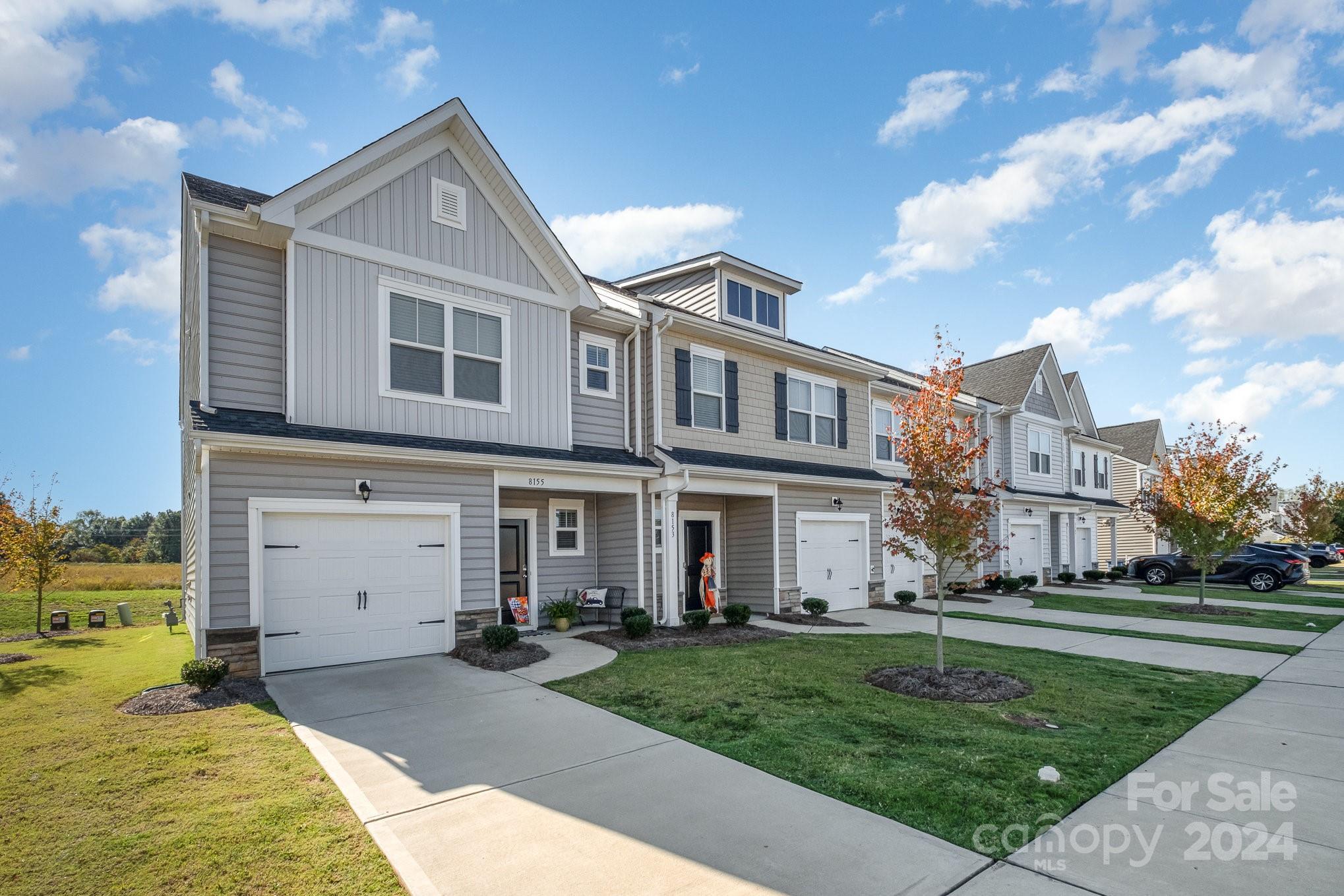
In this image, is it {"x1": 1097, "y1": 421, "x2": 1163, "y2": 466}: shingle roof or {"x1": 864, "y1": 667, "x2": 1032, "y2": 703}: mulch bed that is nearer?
{"x1": 864, "y1": 667, "x2": 1032, "y2": 703}: mulch bed

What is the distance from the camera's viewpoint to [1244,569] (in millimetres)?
24250

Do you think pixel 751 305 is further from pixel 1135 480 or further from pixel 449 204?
pixel 1135 480

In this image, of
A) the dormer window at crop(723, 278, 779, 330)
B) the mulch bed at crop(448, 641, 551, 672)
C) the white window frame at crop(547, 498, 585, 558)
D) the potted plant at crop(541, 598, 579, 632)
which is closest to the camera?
the mulch bed at crop(448, 641, 551, 672)

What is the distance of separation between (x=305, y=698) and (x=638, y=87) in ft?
43.1

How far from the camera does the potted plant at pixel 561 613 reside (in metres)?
12.6

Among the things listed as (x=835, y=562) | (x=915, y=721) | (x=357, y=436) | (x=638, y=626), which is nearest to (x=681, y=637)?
(x=638, y=626)

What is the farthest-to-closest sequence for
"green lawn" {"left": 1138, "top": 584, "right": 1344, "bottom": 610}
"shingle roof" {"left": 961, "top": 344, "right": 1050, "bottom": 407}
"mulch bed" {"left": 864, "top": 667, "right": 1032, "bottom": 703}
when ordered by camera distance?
"shingle roof" {"left": 961, "top": 344, "right": 1050, "bottom": 407} → "green lawn" {"left": 1138, "top": 584, "right": 1344, "bottom": 610} → "mulch bed" {"left": 864, "top": 667, "right": 1032, "bottom": 703}

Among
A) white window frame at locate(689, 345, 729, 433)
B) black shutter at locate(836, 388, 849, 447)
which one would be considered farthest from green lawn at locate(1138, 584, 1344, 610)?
white window frame at locate(689, 345, 729, 433)

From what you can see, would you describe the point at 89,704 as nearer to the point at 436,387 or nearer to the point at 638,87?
the point at 436,387

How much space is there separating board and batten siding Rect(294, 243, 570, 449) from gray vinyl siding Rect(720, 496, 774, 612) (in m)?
5.82

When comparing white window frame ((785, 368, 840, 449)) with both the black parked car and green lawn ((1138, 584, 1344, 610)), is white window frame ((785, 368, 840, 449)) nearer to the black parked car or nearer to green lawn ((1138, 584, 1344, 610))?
green lawn ((1138, 584, 1344, 610))

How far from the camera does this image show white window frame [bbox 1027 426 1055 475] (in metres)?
26.1

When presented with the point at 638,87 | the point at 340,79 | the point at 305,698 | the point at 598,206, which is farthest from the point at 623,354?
the point at 305,698

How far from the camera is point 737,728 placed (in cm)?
664
